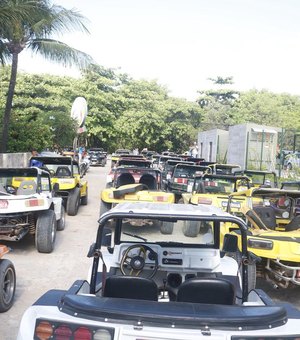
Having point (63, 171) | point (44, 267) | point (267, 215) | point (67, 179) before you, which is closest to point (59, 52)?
point (63, 171)

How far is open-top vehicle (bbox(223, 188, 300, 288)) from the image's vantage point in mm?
5445

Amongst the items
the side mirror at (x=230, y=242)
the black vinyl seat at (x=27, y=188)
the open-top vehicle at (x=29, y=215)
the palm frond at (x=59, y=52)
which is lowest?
the open-top vehicle at (x=29, y=215)

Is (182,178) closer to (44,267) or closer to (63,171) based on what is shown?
(63,171)

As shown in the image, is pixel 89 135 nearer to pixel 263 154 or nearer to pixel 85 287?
pixel 263 154

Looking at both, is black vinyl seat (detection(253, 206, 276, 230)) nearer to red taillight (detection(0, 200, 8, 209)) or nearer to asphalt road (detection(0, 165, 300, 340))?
asphalt road (detection(0, 165, 300, 340))

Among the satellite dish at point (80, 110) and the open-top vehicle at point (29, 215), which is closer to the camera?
the open-top vehicle at point (29, 215)

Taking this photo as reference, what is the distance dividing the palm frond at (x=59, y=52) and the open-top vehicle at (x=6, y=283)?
47.6 feet

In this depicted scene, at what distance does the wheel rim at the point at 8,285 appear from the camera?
5.13 meters

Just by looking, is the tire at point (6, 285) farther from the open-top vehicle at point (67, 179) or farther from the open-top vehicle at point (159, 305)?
the open-top vehicle at point (67, 179)

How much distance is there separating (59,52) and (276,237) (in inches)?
577

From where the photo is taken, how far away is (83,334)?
7.41 ft

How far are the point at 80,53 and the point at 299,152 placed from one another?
9.59 metres

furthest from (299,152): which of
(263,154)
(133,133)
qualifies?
(133,133)

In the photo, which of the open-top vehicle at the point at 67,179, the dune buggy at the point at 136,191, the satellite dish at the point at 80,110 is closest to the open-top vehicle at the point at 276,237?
the dune buggy at the point at 136,191
